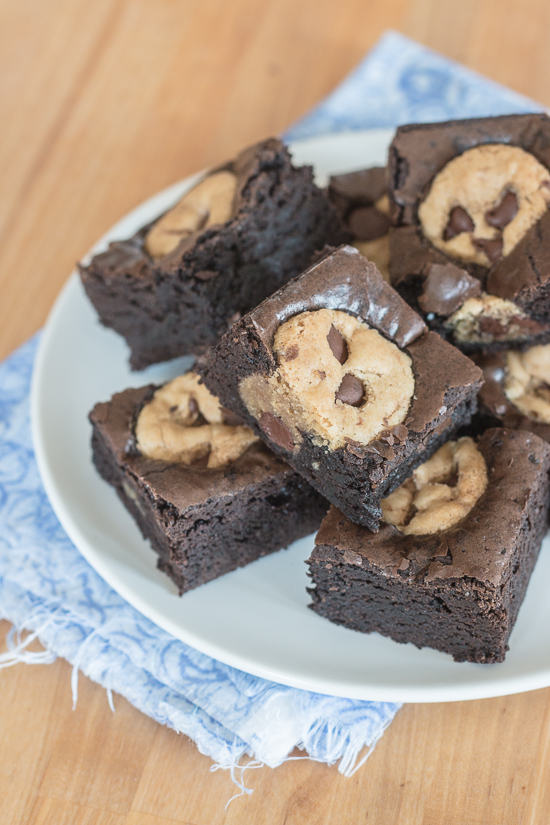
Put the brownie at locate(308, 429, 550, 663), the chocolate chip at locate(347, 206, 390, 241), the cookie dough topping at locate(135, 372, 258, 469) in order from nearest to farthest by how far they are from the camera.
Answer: the brownie at locate(308, 429, 550, 663)
the cookie dough topping at locate(135, 372, 258, 469)
the chocolate chip at locate(347, 206, 390, 241)

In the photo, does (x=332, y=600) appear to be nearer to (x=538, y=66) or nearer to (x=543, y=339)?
(x=543, y=339)

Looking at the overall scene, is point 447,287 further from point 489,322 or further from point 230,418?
point 230,418

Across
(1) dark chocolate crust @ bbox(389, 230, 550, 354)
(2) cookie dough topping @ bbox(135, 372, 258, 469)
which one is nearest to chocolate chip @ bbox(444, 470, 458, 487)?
(1) dark chocolate crust @ bbox(389, 230, 550, 354)

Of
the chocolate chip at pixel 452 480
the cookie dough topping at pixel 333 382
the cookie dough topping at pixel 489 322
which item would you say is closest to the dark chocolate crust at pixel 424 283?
the cookie dough topping at pixel 489 322

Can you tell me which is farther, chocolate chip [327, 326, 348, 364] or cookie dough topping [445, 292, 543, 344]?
cookie dough topping [445, 292, 543, 344]

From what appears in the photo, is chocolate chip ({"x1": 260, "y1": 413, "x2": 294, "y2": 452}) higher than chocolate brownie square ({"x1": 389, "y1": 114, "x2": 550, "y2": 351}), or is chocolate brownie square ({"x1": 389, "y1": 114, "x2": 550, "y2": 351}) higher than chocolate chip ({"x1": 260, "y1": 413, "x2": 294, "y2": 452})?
chocolate brownie square ({"x1": 389, "y1": 114, "x2": 550, "y2": 351})

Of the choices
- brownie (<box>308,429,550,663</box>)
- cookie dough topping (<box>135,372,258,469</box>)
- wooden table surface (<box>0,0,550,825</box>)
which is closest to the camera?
brownie (<box>308,429,550,663</box>)

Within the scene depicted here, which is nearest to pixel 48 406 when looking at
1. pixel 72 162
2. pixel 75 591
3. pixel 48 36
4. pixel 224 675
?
pixel 75 591

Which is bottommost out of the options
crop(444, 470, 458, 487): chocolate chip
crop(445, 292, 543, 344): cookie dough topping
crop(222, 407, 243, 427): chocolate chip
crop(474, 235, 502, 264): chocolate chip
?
crop(222, 407, 243, 427): chocolate chip

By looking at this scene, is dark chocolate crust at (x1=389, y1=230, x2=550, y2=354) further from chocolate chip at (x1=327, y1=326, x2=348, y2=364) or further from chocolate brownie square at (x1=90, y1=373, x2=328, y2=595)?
chocolate brownie square at (x1=90, y1=373, x2=328, y2=595)
